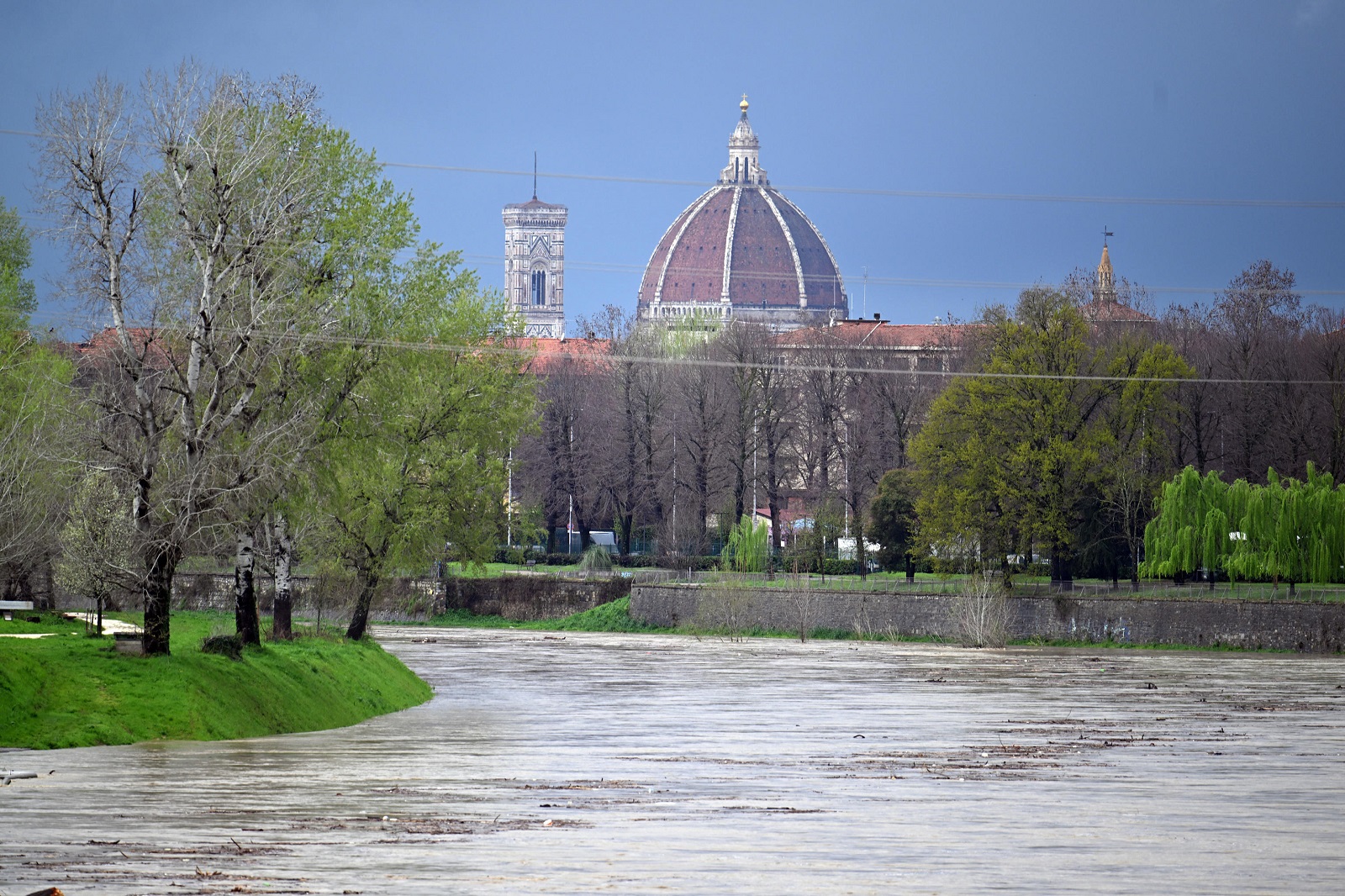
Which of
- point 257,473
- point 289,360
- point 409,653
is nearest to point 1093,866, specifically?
point 257,473

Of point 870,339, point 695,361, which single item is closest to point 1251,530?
point 695,361

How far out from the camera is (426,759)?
28.4 metres

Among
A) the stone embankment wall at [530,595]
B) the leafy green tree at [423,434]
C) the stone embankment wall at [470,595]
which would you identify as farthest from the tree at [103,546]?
the stone embankment wall at [530,595]

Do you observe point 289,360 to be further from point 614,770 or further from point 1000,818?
point 1000,818

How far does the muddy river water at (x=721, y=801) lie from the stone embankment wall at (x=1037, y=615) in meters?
19.9

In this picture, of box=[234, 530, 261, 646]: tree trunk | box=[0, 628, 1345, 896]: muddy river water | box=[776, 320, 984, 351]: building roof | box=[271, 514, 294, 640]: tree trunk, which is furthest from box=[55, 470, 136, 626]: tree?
box=[776, 320, 984, 351]: building roof

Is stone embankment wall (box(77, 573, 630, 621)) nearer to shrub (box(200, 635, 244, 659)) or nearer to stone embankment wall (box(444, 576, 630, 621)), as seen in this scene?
stone embankment wall (box(444, 576, 630, 621))

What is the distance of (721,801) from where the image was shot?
22844mm

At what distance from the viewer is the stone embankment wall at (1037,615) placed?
216 ft

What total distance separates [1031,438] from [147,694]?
51.2m

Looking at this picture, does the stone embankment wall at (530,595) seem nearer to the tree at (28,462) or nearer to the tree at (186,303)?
the tree at (28,462)

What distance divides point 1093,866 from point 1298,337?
80.8m

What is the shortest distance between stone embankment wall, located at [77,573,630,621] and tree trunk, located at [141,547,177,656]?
180ft

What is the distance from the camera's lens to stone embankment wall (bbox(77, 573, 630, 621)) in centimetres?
8612
